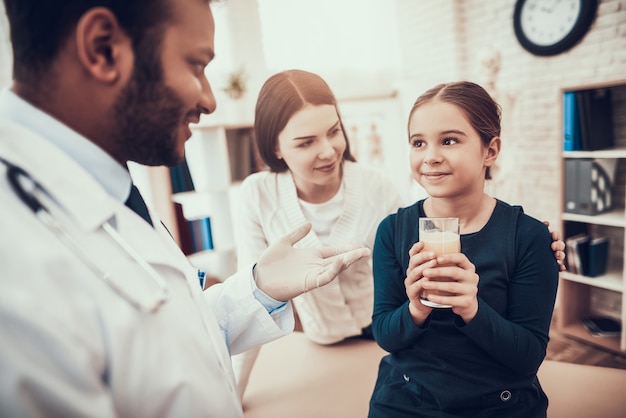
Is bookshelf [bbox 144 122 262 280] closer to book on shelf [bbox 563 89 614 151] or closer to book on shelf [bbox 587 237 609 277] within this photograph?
book on shelf [bbox 563 89 614 151]

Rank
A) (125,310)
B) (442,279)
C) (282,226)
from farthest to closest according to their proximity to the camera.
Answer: (282,226) → (442,279) → (125,310)

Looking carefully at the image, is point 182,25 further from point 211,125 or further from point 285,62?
point 285,62

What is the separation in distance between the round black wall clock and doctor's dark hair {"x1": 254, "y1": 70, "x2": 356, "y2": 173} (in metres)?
2.31

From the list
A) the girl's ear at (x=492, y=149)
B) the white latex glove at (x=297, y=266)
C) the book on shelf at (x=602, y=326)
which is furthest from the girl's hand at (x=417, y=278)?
the book on shelf at (x=602, y=326)

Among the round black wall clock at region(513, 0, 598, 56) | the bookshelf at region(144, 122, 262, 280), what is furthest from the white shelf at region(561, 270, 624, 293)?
the bookshelf at region(144, 122, 262, 280)

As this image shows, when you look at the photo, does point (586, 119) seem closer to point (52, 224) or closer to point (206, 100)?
point (206, 100)

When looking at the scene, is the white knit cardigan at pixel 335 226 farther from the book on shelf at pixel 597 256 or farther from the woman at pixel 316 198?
the book on shelf at pixel 597 256

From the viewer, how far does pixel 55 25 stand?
645 mm

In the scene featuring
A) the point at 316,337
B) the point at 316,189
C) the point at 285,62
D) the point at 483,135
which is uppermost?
the point at 285,62

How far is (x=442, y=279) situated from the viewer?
2.83 feet

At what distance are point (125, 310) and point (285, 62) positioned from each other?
10.5ft

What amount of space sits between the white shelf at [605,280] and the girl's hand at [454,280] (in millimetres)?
2133

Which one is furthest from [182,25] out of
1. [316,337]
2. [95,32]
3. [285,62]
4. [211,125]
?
[285,62]

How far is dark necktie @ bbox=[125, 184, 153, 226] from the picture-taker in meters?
0.85
